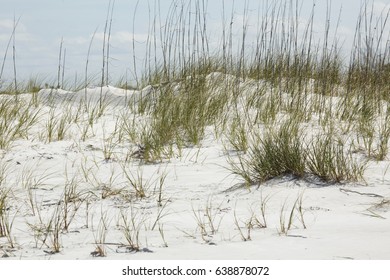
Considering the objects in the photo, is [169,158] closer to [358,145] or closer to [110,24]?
[358,145]

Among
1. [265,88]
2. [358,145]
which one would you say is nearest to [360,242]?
[358,145]

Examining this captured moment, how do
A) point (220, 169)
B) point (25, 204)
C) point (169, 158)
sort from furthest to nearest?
point (169, 158) < point (220, 169) < point (25, 204)

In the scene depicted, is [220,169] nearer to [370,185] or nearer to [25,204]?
[370,185]

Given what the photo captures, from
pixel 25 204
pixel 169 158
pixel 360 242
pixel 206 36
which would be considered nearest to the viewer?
pixel 360 242

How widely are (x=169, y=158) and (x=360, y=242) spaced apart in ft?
5.02

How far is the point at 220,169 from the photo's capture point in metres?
2.73

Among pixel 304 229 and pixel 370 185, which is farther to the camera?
pixel 370 185
